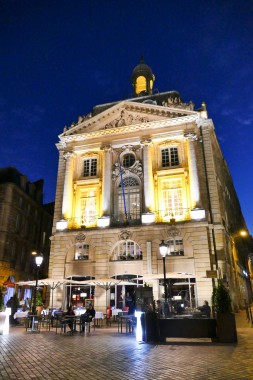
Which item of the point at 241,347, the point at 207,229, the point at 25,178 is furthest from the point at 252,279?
the point at 241,347

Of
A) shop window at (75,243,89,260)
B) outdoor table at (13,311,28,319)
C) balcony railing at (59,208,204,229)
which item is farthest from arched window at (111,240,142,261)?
outdoor table at (13,311,28,319)

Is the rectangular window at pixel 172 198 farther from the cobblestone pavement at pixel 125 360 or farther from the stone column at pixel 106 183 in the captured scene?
the cobblestone pavement at pixel 125 360

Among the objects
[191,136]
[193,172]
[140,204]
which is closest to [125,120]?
[191,136]

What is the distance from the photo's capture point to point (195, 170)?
28.4 metres

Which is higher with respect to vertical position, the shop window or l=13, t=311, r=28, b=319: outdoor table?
the shop window

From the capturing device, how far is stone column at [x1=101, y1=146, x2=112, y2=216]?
96.7 feet

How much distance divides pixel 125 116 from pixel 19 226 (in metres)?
20.9

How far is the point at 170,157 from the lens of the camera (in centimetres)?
3047

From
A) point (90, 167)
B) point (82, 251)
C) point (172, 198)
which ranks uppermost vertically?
point (90, 167)

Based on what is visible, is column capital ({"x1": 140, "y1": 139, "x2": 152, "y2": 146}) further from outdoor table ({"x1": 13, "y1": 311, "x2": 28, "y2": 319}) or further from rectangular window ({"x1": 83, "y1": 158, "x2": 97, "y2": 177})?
outdoor table ({"x1": 13, "y1": 311, "x2": 28, "y2": 319})

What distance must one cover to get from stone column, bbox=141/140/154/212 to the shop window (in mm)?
6871

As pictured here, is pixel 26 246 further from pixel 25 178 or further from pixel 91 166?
pixel 91 166

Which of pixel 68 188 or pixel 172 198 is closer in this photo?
pixel 172 198

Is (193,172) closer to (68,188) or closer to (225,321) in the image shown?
(68,188)
